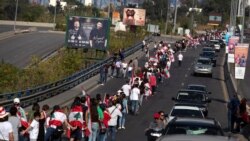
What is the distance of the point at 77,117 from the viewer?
1845 centimetres

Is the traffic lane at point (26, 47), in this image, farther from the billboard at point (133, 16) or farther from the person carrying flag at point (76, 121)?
the person carrying flag at point (76, 121)

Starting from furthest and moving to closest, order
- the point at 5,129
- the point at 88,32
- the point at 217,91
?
the point at 88,32
the point at 217,91
the point at 5,129

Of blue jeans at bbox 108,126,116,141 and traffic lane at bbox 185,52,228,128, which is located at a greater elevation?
blue jeans at bbox 108,126,116,141

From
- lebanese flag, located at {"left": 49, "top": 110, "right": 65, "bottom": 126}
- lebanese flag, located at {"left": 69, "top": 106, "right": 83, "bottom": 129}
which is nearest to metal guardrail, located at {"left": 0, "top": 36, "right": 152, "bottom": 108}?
lebanese flag, located at {"left": 69, "top": 106, "right": 83, "bottom": 129}

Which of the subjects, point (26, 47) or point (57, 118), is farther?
point (26, 47)

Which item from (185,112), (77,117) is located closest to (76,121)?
(77,117)

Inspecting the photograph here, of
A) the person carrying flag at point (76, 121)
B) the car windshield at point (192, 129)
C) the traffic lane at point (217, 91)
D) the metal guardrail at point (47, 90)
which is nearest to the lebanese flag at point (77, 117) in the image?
the person carrying flag at point (76, 121)

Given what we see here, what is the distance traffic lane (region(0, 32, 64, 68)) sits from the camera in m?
73.9

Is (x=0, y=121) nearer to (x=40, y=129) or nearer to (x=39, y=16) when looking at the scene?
(x=40, y=129)

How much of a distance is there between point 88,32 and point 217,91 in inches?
573

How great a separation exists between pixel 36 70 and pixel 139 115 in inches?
578

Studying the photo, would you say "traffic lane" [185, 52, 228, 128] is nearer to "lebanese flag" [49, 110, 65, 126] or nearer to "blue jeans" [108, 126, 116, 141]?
"blue jeans" [108, 126, 116, 141]

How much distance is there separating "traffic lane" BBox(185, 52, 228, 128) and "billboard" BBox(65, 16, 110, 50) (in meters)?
7.97

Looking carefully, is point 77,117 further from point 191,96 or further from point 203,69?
point 203,69
